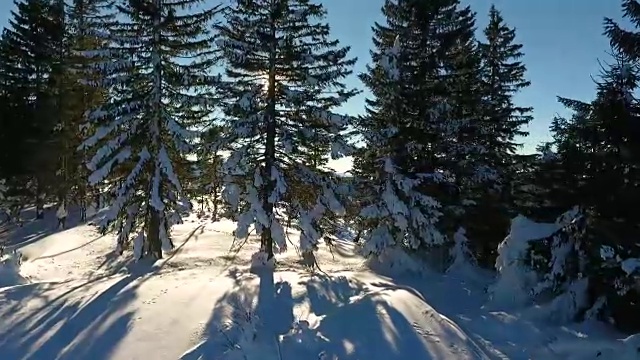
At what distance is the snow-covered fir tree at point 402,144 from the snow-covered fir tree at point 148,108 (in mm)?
5795

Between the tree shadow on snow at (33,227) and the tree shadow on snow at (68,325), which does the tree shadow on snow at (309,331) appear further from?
the tree shadow on snow at (33,227)

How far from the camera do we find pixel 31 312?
32.5 ft

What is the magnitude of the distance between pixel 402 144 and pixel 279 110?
4390 mm

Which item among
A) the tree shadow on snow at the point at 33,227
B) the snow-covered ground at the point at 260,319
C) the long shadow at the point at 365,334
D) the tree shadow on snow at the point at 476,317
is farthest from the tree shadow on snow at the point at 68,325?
the tree shadow on snow at the point at 33,227

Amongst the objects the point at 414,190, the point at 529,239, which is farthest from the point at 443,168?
the point at 529,239

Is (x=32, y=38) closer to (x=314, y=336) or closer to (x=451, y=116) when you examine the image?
(x=451, y=116)

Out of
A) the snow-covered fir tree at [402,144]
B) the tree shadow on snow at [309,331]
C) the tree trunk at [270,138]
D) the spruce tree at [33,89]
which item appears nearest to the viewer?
the tree shadow on snow at [309,331]

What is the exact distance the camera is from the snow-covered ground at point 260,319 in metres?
8.00

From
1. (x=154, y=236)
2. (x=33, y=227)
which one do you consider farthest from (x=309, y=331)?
(x=33, y=227)

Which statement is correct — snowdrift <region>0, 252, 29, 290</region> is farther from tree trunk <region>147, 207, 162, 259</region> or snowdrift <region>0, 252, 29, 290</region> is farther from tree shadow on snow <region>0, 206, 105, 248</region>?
tree shadow on snow <region>0, 206, 105, 248</region>

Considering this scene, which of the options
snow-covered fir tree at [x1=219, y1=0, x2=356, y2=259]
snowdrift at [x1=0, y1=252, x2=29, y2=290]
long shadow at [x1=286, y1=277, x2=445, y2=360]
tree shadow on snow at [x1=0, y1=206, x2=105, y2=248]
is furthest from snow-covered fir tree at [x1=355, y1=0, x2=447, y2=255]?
tree shadow on snow at [x1=0, y1=206, x2=105, y2=248]

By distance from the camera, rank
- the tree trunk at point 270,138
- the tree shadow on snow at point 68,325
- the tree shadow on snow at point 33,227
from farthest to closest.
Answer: the tree shadow on snow at point 33,227
the tree trunk at point 270,138
the tree shadow on snow at point 68,325

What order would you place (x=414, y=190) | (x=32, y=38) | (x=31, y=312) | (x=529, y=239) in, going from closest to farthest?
(x=31, y=312)
(x=529, y=239)
(x=414, y=190)
(x=32, y=38)

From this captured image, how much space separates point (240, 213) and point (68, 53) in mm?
16463
